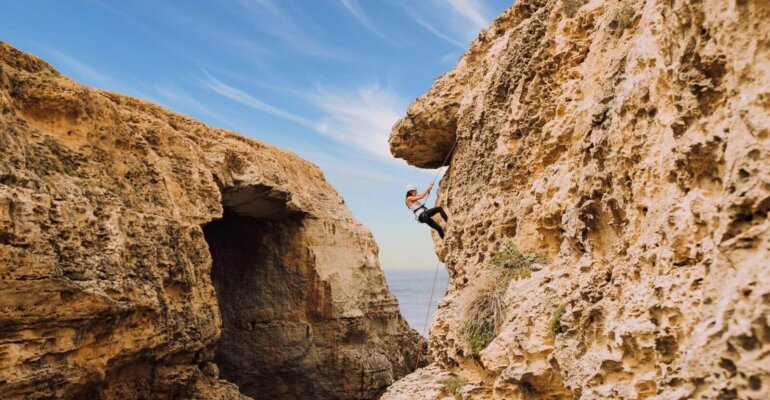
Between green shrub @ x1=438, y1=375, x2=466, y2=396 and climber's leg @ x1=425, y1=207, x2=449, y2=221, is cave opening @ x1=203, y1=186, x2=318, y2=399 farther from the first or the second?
green shrub @ x1=438, y1=375, x2=466, y2=396

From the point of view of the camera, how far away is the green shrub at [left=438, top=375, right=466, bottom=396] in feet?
22.2

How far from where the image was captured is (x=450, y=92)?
32.8ft

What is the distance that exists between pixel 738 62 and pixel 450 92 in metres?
7.55

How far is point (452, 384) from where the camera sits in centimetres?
689

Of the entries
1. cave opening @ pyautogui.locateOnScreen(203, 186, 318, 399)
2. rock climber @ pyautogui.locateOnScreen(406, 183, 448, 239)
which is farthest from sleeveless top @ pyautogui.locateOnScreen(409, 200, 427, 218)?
cave opening @ pyautogui.locateOnScreen(203, 186, 318, 399)

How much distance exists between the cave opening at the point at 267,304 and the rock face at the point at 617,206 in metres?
8.79

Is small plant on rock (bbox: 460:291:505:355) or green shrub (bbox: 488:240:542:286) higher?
green shrub (bbox: 488:240:542:286)

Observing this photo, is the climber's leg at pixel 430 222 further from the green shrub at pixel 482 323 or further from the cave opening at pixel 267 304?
the cave opening at pixel 267 304

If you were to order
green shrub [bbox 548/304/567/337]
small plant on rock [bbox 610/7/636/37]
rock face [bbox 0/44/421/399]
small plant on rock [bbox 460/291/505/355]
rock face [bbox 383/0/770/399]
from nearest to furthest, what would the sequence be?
rock face [bbox 383/0/770/399] < green shrub [bbox 548/304/567/337] < small plant on rock [bbox 610/7/636/37] < small plant on rock [bbox 460/291/505/355] < rock face [bbox 0/44/421/399]

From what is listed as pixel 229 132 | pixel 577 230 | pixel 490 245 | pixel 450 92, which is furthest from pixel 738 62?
pixel 229 132

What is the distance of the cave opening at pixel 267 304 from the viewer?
53.7 feet

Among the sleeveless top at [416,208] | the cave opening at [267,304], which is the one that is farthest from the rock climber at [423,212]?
the cave opening at [267,304]

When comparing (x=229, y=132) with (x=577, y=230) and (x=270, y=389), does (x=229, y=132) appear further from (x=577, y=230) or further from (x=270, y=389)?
(x=577, y=230)

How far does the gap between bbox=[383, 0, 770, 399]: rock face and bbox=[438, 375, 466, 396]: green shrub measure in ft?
0.53
